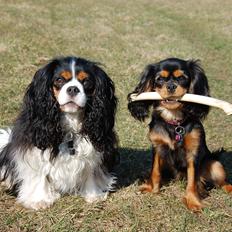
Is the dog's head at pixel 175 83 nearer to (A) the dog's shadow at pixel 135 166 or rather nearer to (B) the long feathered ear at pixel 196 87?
(B) the long feathered ear at pixel 196 87

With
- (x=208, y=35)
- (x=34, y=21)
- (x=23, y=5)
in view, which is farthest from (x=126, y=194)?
(x=23, y=5)

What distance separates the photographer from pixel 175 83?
192 inches

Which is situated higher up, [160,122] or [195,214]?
[160,122]

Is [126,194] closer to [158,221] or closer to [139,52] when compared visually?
[158,221]

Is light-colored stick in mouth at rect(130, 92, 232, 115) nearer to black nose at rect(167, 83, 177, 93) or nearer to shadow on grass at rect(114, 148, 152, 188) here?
black nose at rect(167, 83, 177, 93)

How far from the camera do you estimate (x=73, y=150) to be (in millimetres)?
4793

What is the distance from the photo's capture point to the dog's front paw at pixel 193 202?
5006 millimetres

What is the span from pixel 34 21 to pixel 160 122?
11928 mm

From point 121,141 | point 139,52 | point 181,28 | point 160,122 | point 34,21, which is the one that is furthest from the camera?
point 181,28

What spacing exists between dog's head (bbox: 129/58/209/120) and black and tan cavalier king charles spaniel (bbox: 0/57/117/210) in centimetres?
49

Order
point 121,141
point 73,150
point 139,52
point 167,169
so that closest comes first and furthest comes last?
point 73,150
point 167,169
point 121,141
point 139,52

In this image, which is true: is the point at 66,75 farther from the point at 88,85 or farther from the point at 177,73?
the point at 177,73

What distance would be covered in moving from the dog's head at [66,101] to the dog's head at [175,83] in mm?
532

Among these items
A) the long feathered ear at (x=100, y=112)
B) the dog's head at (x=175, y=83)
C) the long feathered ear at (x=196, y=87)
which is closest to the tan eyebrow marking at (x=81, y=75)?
the long feathered ear at (x=100, y=112)
